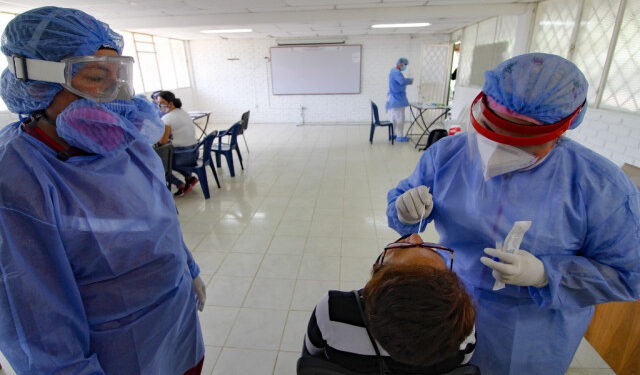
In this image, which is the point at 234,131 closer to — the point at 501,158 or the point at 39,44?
the point at 39,44

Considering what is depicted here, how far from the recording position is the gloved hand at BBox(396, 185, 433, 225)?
38.4 inches

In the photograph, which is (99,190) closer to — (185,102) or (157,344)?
(157,344)

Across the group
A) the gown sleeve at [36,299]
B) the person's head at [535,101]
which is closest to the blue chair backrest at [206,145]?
the gown sleeve at [36,299]

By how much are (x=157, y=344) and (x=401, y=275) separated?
77 cm

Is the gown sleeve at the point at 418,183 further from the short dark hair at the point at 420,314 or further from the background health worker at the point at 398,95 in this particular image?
the background health worker at the point at 398,95

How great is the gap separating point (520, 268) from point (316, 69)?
836 cm

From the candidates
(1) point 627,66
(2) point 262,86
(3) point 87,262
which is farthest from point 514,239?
(2) point 262,86

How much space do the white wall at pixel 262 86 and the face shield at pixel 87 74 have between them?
8.18m

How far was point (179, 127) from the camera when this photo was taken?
379cm

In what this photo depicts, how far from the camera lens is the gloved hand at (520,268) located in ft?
2.60

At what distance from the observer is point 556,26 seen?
12.0 ft

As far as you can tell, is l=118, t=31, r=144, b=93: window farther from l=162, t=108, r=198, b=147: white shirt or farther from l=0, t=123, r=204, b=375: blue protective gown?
l=0, t=123, r=204, b=375: blue protective gown

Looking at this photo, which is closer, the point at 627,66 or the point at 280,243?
the point at 627,66

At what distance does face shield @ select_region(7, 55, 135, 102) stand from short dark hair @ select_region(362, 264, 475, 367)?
0.85 meters
